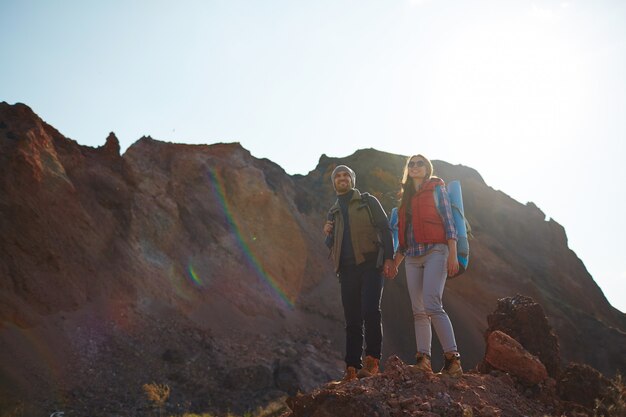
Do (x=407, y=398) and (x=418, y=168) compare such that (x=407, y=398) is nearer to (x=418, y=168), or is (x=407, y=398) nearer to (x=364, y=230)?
(x=364, y=230)

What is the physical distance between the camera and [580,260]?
30750 millimetres

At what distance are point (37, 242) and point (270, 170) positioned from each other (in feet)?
41.6

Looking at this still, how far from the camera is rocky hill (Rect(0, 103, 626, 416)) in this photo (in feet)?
28.8

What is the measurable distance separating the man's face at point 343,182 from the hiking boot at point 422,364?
182 centimetres

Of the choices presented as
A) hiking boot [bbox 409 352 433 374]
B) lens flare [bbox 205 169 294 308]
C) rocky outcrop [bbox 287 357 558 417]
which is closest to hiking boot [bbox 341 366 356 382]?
rocky outcrop [bbox 287 357 558 417]

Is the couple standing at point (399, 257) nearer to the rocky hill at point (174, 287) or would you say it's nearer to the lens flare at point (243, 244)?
the rocky hill at point (174, 287)

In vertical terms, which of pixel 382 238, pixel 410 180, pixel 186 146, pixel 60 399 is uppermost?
pixel 186 146

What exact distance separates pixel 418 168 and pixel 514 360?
2.34 metres

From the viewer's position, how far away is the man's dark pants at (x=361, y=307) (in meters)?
4.57

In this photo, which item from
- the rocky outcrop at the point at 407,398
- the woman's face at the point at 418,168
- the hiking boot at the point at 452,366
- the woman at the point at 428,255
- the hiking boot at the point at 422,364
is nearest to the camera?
the rocky outcrop at the point at 407,398

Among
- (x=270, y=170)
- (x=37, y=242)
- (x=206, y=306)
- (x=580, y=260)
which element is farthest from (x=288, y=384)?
(x=580, y=260)

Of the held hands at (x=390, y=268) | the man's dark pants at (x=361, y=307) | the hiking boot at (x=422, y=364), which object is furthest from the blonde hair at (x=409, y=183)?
the hiking boot at (x=422, y=364)

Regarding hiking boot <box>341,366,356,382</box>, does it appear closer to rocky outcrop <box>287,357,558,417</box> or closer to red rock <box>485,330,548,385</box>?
rocky outcrop <box>287,357,558,417</box>

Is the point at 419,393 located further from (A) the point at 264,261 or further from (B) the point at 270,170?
(B) the point at 270,170
